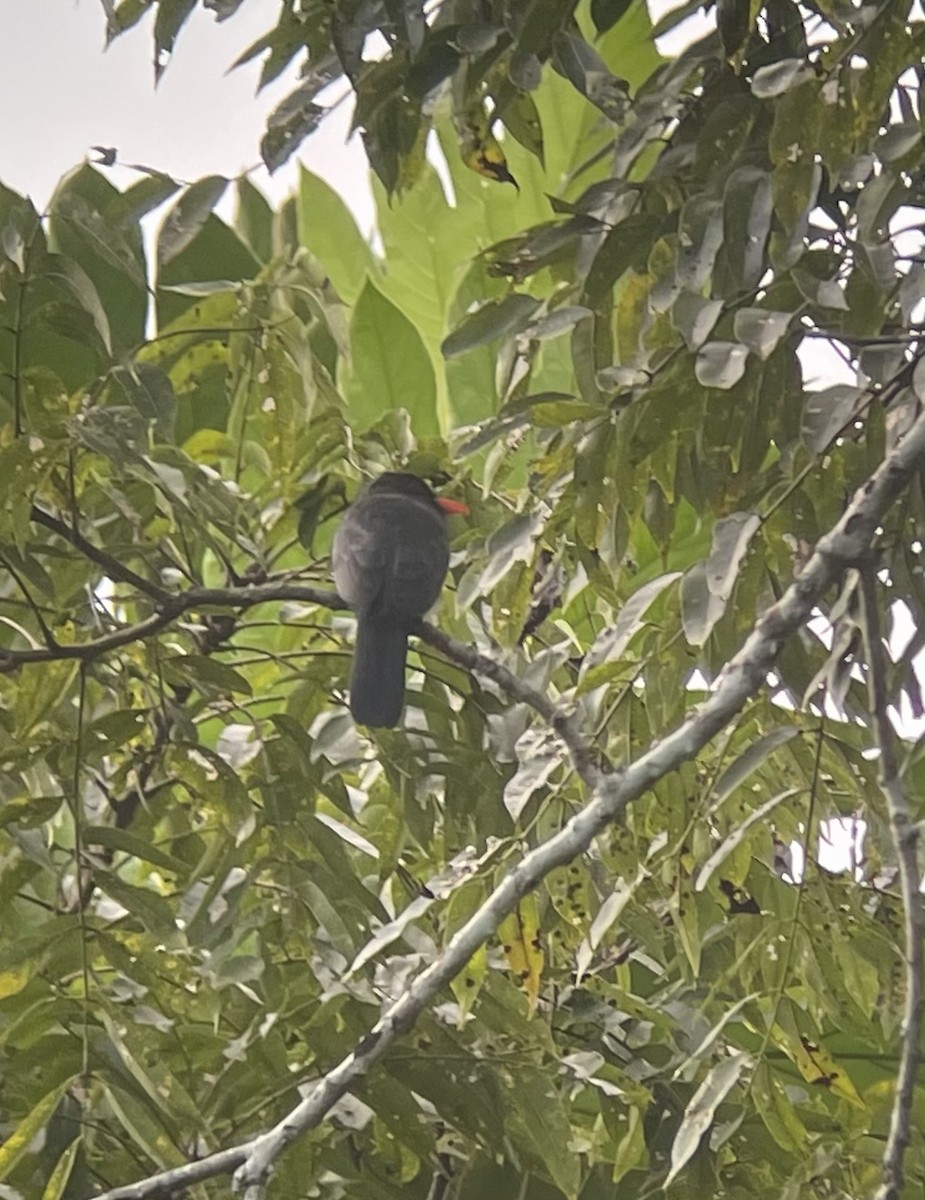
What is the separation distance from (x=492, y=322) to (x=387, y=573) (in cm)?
48

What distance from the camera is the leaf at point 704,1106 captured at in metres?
1.14

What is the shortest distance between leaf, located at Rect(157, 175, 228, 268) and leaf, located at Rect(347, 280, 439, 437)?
1317 mm

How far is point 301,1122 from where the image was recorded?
959 millimetres

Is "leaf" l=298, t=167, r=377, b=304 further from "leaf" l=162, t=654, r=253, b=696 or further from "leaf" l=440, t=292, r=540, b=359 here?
"leaf" l=440, t=292, r=540, b=359

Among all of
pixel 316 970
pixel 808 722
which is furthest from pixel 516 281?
pixel 316 970

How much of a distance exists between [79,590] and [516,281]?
61 centimetres

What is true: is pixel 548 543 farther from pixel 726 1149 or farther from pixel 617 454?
pixel 726 1149

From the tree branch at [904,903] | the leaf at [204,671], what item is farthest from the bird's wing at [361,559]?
the tree branch at [904,903]

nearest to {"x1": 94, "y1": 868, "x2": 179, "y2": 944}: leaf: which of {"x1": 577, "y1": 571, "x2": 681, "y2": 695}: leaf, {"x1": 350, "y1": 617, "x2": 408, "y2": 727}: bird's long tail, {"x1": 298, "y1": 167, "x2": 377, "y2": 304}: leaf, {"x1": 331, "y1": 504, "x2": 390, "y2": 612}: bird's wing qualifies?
{"x1": 350, "y1": 617, "x2": 408, "y2": 727}: bird's long tail

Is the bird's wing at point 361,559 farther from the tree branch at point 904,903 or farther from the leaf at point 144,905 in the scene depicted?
the tree branch at point 904,903

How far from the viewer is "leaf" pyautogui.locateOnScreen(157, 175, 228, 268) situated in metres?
1.39

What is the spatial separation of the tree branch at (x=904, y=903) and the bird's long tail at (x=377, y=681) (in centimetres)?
66

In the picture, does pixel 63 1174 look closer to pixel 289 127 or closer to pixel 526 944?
pixel 526 944

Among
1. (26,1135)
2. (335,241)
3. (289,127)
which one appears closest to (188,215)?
(289,127)
